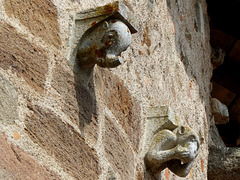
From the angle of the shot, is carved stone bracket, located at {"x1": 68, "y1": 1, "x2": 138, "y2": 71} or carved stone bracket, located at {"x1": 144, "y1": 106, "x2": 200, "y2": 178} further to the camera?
carved stone bracket, located at {"x1": 144, "y1": 106, "x2": 200, "y2": 178}

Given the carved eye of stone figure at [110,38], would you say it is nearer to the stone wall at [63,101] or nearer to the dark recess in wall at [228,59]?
the stone wall at [63,101]

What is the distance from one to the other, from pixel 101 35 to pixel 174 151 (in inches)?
27.7

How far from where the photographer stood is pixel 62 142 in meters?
1.47

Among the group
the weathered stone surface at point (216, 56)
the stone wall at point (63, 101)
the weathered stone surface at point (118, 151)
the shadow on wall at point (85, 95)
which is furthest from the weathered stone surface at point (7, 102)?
the weathered stone surface at point (216, 56)

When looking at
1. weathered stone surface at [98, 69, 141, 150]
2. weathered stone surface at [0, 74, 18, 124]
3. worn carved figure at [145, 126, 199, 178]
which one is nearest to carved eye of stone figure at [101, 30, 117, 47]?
weathered stone surface at [98, 69, 141, 150]

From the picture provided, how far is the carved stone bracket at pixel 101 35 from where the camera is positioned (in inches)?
61.5

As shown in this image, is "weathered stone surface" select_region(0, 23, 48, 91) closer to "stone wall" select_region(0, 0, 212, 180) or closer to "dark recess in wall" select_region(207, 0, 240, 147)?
"stone wall" select_region(0, 0, 212, 180)

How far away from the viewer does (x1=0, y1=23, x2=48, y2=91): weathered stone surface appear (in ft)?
4.38

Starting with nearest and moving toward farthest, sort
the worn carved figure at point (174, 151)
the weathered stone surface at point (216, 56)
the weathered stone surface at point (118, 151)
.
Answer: the weathered stone surface at point (118, 151) < the worn carved figure at point (174, 151) < the weathered stone surface at point (216, 56)

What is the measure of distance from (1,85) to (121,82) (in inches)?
30.7

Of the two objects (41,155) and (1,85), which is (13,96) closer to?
(1,85)

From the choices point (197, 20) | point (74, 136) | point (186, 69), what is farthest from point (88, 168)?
point (197, 20)

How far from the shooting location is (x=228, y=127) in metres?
6.74

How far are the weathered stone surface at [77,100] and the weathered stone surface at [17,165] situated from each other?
231mm
